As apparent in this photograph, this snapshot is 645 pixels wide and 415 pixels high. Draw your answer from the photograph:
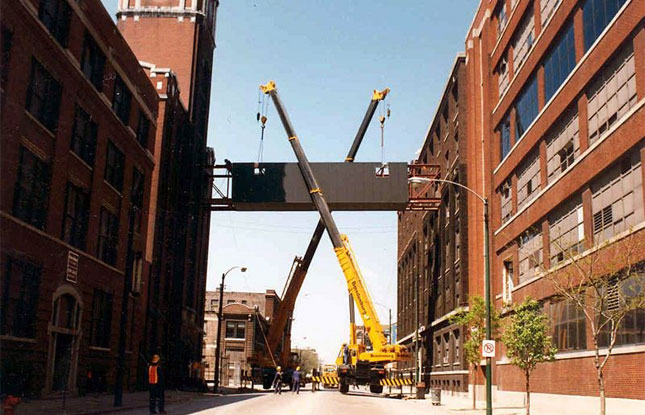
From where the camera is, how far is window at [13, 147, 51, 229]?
2431 centimetres

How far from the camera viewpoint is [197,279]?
5931 cm

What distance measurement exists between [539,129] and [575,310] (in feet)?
33.6

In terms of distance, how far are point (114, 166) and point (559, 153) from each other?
74.1 ft

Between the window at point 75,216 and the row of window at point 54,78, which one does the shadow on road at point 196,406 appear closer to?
the window at point 75,216

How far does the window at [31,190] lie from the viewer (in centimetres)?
2431

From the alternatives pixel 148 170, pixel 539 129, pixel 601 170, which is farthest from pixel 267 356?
pixel 601 170

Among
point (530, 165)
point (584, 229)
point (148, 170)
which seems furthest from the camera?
point (148, 170)

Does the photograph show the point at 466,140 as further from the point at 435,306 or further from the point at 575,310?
the point at 575,310

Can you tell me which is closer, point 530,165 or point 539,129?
point 539,129

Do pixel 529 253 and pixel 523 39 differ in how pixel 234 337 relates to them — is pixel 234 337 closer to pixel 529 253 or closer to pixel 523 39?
pixel 529 253

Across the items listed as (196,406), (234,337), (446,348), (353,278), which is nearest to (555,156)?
(353,278)

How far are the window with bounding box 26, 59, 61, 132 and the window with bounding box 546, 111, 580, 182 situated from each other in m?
22.1

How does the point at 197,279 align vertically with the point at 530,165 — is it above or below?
below

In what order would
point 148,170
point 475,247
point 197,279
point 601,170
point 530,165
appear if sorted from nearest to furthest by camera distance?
point 601,170 → point 530,165 → point 148,170 → point 475,247 → point 197,279
